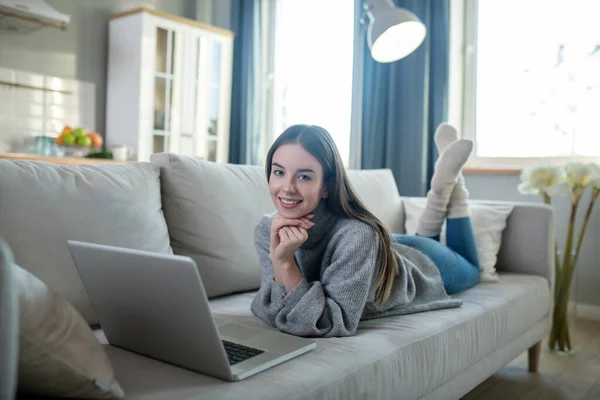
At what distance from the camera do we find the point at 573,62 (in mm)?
3410

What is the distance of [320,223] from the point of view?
57.0 inches

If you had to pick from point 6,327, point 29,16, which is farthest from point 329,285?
point 29,16

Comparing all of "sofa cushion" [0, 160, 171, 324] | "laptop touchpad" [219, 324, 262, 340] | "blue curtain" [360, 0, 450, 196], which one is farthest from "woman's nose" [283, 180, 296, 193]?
"blue curtain" [360, 0, 450, 196]

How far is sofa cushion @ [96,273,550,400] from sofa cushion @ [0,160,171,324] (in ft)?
0.84

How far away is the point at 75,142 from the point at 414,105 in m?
2.29

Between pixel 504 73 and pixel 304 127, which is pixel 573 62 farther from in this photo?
pixel 304 127

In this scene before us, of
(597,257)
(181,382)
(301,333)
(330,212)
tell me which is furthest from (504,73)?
(181,382)

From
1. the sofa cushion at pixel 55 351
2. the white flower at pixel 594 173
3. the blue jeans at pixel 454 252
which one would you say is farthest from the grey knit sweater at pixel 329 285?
the white flower at pixel 594 173

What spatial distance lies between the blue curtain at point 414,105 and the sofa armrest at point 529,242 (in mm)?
1199

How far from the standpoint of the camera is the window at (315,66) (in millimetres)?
4379

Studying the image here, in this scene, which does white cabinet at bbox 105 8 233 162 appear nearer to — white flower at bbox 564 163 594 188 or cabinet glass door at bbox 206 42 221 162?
cabinet glass door at bbox 206 42 221 162

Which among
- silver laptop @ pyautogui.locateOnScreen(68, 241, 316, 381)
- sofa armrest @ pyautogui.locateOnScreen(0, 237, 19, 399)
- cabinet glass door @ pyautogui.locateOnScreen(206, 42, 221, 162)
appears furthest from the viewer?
cabinet glass door @ pyautogui.locateOnScreen(206, 42, 221, 162)

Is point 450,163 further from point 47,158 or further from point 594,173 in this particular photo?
point 47,158

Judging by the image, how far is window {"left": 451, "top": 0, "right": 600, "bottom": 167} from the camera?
3.38m
